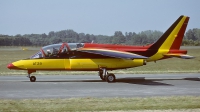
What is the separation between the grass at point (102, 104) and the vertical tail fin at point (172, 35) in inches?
352

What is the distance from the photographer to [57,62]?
73.4 ft

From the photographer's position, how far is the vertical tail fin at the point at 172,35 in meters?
23.6

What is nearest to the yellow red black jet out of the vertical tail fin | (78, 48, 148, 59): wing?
(78, 48, 148, 59): wing

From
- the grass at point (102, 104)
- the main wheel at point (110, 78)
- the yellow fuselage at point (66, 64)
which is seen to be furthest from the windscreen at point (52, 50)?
the grass at point (102, 104)

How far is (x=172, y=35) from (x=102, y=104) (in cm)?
1200

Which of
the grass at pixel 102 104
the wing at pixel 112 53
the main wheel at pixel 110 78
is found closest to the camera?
the grass at pixel 102 104

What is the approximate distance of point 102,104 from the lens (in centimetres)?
1328

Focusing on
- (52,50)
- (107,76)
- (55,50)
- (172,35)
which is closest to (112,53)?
(107,76)

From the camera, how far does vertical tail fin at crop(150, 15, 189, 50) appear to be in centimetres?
2364

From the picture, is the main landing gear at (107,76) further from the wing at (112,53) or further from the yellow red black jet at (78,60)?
the wing at (112,53)

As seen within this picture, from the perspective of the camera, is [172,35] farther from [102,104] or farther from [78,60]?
[102,104]

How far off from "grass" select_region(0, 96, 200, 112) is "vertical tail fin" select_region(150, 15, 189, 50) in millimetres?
8950

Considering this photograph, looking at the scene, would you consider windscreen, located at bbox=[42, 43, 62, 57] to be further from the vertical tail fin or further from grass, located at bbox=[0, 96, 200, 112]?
grass, located at bbox=[0, 96, 200, 112]

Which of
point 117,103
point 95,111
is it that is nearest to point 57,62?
point 117,103
